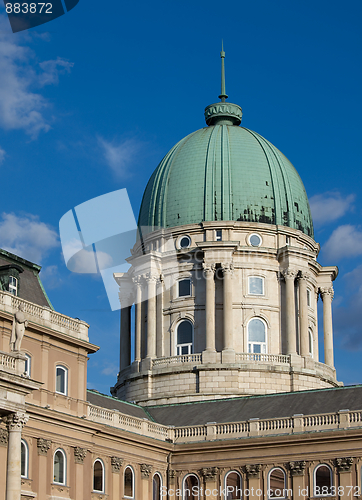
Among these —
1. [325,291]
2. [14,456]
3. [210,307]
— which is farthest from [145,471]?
[325,291]

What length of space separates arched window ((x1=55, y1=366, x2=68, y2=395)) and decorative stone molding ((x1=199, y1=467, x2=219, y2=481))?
12.4 m

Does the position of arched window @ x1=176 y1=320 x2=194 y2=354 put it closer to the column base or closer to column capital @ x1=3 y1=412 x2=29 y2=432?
the column base

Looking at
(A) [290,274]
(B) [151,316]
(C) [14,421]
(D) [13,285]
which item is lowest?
(C) [14,421]

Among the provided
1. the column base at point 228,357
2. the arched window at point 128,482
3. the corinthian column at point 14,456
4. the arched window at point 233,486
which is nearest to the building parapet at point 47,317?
the corinthian column at point 14,456

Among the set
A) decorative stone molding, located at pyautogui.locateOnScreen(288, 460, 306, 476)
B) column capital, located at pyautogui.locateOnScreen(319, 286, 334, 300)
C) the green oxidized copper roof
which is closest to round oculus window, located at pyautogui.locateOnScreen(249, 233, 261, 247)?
the green oxidized copper roof

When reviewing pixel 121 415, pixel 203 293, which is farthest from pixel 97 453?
pixel 203 293

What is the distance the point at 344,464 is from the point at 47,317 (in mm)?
19415

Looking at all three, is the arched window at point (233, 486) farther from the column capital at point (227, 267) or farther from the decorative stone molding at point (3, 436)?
the column capital at point (227, 267)

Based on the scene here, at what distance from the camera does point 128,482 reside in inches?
2362

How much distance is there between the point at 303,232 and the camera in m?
85.1

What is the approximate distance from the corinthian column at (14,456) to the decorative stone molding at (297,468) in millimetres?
19357

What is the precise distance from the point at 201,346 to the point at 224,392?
221 inches

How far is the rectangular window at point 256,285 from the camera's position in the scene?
8056 centimetres

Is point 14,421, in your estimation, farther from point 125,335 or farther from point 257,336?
point 125,335
